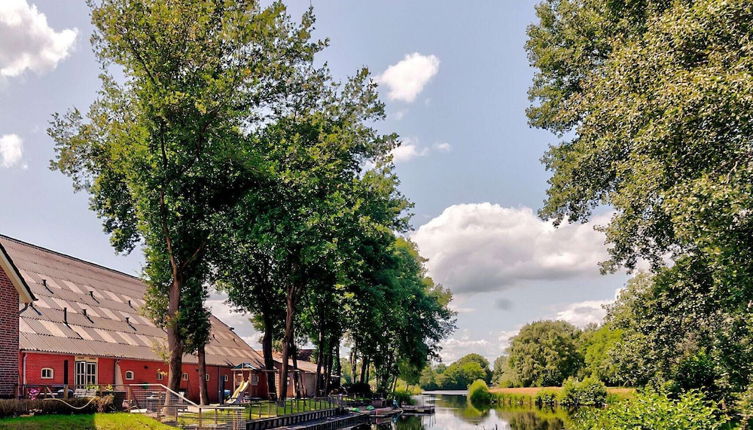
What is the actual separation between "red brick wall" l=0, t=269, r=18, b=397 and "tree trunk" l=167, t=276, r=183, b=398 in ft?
17.9

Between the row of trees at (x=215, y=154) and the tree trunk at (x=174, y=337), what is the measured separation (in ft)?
0.21

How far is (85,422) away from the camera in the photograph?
1889 cm

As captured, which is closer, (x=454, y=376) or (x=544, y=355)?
(x=544, y=355)

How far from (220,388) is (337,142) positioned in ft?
78.9

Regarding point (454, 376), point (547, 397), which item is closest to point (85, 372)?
point (547, 397)

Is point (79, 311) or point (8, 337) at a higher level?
point (79, 311)

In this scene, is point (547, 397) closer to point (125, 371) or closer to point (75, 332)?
point (125, 371)

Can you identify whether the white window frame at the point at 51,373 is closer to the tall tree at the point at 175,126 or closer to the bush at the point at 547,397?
the tall tree at the point at 175,126

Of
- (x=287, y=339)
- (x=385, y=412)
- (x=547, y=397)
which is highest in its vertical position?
(x=287, y=339)

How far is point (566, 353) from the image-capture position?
91938 millimetres

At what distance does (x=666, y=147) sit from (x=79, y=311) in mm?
30654

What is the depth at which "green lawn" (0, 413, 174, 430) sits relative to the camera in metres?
17.0

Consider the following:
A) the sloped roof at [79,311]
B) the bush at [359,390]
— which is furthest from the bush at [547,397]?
the sloped roof at [79,311]

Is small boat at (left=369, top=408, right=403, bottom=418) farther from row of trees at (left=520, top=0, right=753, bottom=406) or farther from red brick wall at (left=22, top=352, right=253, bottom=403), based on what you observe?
row of trees at (left=520, top=0, right=753, bottom=406)
